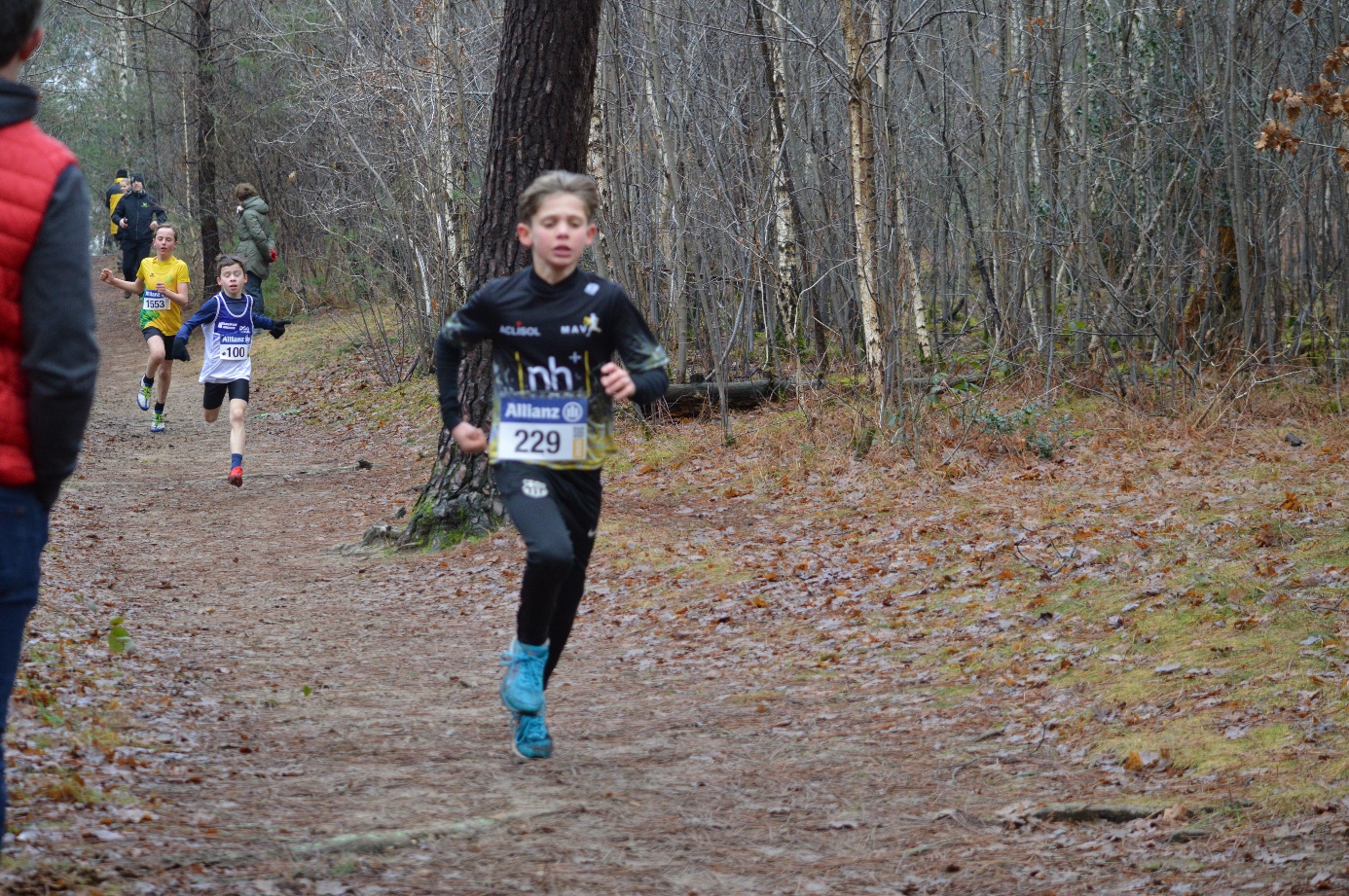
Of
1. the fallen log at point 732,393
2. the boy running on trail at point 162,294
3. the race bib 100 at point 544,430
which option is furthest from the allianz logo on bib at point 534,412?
the boy running on trail at point 162,294

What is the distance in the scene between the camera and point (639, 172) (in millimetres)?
15812

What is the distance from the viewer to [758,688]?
644 cm

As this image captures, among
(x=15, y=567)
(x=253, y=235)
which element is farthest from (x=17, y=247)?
(x=253, y=235)

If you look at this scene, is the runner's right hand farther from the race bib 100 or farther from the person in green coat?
the person in green coat

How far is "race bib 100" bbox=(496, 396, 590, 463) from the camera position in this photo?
15.8 ft

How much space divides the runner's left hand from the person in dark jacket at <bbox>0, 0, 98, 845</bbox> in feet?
7.09

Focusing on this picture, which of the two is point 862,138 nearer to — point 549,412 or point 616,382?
point 549,412

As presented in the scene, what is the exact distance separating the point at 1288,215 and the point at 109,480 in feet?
43.8

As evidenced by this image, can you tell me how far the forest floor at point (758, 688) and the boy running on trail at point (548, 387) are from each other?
64 centimetres

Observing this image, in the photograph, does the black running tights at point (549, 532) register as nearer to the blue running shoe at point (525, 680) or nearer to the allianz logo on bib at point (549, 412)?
the blue running shoe at point (525, 680)

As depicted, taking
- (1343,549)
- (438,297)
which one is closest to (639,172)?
(438,297)

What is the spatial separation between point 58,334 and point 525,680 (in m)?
2.73

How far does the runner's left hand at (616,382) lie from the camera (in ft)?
14.8

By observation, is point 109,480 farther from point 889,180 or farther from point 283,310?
point 283,310
